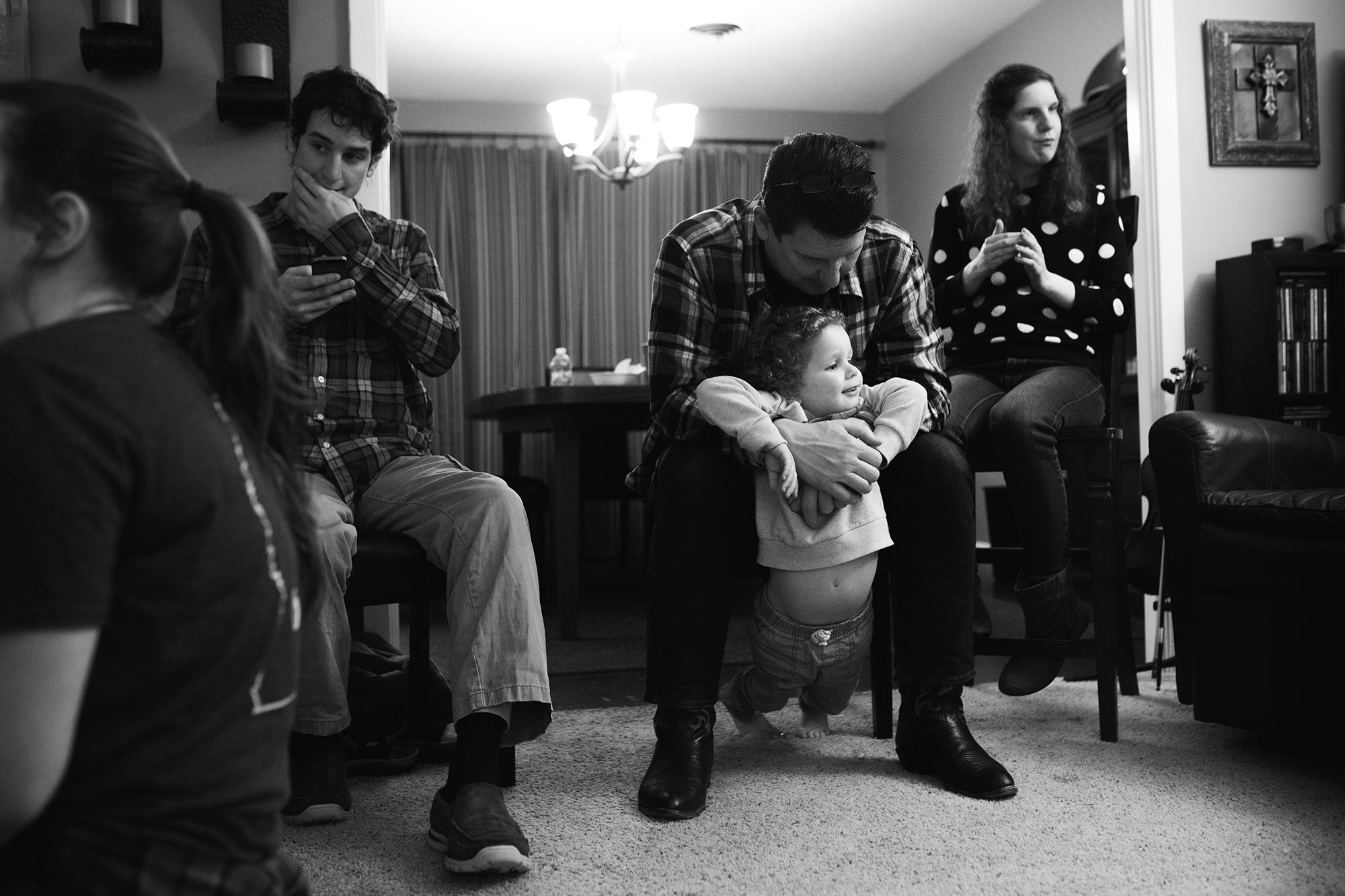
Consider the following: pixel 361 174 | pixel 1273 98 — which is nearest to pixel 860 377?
pixel 361 174

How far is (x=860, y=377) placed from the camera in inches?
72.3

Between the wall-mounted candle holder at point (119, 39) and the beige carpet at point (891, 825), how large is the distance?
163 centimetres

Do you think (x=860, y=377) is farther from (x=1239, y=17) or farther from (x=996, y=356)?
(x=1239, y=17)

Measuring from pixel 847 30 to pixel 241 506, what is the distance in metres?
5.16

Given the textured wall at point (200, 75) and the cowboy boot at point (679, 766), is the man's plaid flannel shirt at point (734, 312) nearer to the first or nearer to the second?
the cowboy boot at point (679, 766)

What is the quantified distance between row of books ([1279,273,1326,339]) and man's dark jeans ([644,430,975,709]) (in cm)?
163

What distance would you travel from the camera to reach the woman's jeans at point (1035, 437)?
211cm

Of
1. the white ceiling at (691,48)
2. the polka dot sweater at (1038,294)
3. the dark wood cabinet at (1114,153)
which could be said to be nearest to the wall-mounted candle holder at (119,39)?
the polka dot sweater at (1038,294)

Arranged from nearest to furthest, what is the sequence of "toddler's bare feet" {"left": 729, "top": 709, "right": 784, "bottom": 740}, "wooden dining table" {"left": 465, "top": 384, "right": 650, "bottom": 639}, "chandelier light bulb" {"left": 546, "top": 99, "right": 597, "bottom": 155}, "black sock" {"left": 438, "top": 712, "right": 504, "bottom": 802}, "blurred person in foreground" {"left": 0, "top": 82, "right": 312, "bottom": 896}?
"blurred person in foreground" {"left": 0, "top": 82, "right": 312, "bottom": 896}
"black sock" {"left": 438, "top": 712, "right": 504, "bottom": 802}
"toddler's bare feet" {"left": 729, "top": 709, "right": 784, "bottom": 740}
"wooden dining table" {"left": 465, "top": 384, "right": 650, "bottom": 639}
"chandelier light bulb" {"left": 546, "top": 99, "right": 597, "bottom": 155}

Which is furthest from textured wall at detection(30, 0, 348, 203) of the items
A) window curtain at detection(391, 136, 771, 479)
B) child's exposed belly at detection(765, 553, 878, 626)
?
window curtain at detection(391, 136, 771, 479)

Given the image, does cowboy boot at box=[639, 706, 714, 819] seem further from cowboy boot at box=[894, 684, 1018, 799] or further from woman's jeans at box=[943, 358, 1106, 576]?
woman's jeans at box=[943, 358, 1106, 576]

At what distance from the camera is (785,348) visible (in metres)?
1.78

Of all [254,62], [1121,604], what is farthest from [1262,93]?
[254,62]

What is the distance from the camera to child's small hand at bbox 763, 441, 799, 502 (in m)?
1.67
